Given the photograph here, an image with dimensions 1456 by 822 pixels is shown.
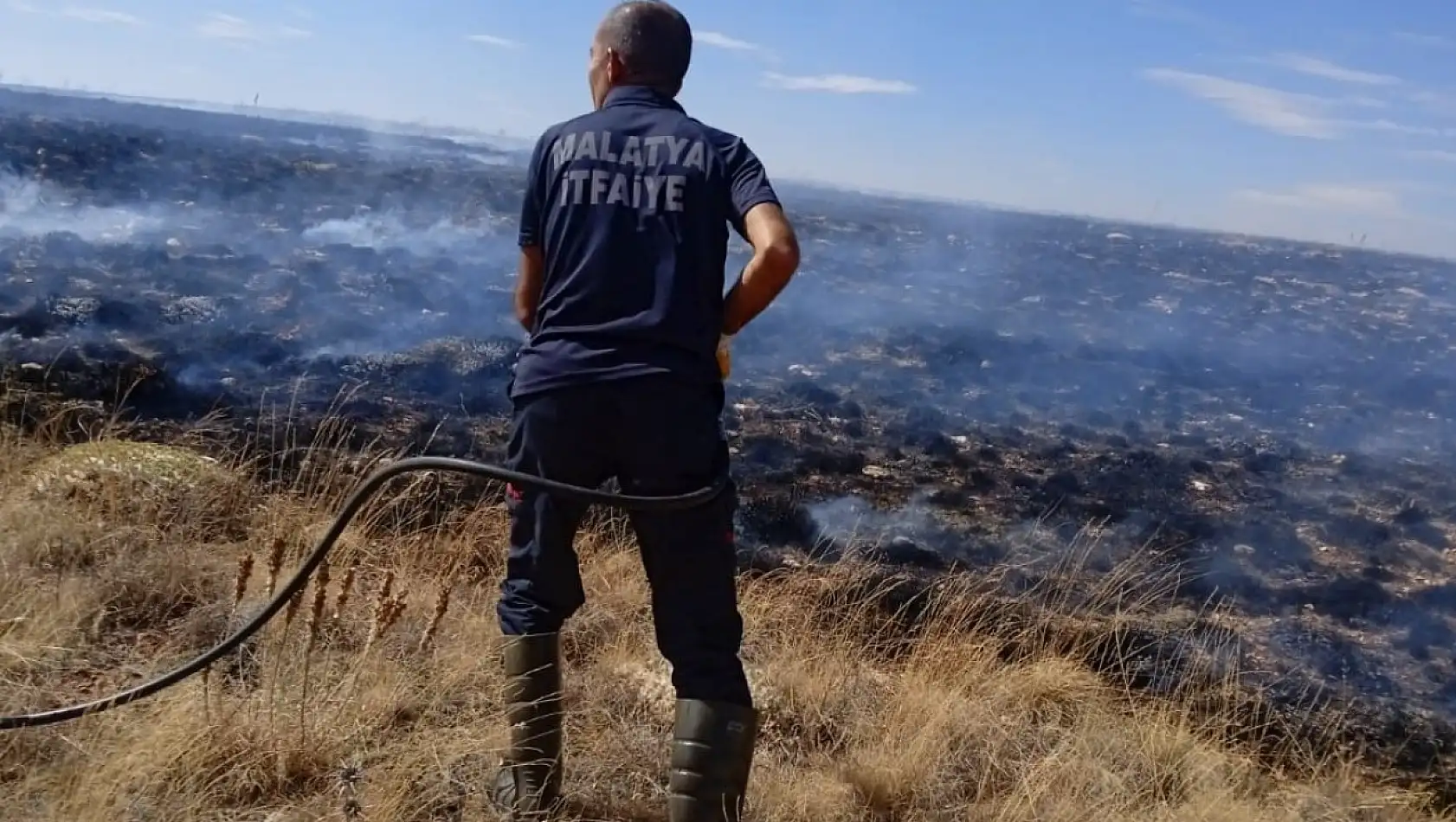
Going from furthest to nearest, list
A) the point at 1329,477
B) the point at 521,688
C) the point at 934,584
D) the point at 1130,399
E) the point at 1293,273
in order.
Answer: the point at 1293,273
the point at 1130,399
the point at 1329,477
the point at 934,584
the point at 521,688

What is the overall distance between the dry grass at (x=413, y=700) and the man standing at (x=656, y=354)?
516 mm

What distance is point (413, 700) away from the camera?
3027mm

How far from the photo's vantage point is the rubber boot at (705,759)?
7.78 feet

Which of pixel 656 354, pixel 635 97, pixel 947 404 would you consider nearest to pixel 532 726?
pixel 656 354

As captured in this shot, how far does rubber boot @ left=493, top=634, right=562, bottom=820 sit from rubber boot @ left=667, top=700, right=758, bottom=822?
33 cm

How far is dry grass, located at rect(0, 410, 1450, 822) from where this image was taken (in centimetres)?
254

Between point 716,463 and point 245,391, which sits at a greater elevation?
point 716,463

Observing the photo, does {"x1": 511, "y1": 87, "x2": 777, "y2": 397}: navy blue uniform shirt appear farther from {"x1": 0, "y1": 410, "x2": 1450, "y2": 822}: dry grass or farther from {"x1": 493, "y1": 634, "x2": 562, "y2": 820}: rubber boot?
{"x1": 0, "y1": 410, "x2": 1450, "y2": 822}: dry grass

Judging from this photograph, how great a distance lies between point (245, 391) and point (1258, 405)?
13067 mm

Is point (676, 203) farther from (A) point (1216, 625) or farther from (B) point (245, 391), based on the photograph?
(B) point (245, 391)

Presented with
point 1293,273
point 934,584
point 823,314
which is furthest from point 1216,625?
point 1293,273

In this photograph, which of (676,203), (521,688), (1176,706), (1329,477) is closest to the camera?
(676,203)

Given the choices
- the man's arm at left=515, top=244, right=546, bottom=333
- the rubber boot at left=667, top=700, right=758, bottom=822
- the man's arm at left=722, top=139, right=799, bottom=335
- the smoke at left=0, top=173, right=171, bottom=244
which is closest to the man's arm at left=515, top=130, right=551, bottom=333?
the man's arm at left=515, top=244, right=546, bottom=333

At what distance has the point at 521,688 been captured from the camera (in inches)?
99.7
